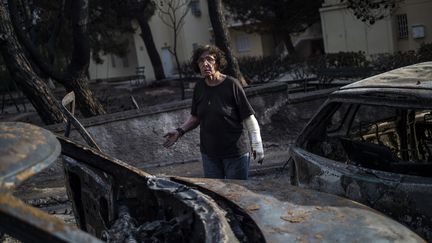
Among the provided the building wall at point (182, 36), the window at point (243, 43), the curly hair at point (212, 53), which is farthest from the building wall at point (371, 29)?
the curly hair at point (212, 53)

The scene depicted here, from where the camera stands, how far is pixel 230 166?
16.1 ft

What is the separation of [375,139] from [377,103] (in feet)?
4.62

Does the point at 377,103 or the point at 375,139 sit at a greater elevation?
the point at 377,103

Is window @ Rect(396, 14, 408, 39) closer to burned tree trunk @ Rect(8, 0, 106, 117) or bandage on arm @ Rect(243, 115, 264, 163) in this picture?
burned tree trunk @ Rect(8, 0, 106, 117)

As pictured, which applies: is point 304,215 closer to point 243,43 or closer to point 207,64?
point 207,64

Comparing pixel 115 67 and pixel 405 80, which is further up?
pixel 115 67

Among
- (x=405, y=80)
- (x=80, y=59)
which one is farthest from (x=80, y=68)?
(x=405, y=80)

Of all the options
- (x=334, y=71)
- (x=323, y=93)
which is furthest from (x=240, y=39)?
(x=323, y=93)

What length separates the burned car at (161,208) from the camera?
1748 mm

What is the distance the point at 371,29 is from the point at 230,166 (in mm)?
23442

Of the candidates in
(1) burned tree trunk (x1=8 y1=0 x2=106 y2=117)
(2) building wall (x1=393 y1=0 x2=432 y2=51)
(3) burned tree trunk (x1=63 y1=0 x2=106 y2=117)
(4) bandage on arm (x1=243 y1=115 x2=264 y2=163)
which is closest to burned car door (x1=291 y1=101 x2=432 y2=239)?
(4) bandage on arm (x1=243 y1=115 x2=264 y2=163)

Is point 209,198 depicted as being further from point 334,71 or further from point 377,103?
point 334,71

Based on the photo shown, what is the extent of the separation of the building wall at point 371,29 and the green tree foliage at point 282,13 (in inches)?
52.8

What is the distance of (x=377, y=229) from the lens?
2646mm
